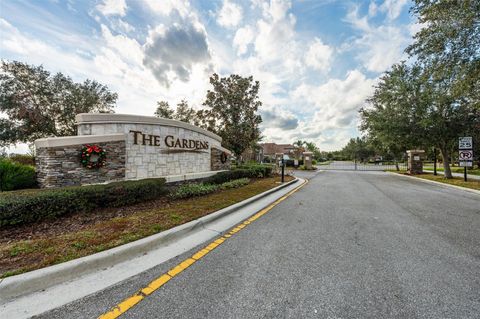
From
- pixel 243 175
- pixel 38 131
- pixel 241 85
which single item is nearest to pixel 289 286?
pixel 243 175

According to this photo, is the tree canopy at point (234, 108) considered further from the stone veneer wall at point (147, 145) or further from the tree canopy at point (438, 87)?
the tree canopy at point (438, 87)

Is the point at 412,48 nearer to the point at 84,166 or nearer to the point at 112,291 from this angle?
the point at 112,291

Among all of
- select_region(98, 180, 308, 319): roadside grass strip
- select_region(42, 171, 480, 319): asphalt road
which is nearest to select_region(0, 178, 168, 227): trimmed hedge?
select_region(42, 171, 480, 319): asphalt road

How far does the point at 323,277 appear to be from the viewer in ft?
8.04

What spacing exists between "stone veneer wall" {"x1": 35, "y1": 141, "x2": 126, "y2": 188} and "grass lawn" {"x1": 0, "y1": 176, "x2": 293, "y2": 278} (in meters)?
2.19

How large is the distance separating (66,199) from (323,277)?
524 centimetres

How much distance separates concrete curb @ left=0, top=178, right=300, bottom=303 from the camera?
2106 mm

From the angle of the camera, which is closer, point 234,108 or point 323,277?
point 323,277

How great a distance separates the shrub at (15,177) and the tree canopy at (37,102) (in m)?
12.8

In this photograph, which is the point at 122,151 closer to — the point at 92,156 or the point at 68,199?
the point at 92,156

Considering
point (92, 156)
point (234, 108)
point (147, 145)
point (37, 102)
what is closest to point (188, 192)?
point (147, 145)

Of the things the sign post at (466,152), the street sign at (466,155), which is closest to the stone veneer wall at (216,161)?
the sign post at (466,152)

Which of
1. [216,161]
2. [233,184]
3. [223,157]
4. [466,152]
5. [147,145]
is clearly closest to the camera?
[147,145]

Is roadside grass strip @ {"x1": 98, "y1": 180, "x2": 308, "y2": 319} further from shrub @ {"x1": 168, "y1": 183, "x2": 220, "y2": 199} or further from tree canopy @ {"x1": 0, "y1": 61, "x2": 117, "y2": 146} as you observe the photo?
tree canopy @ {"x1": 0, "y1": 61, "x2": 117, "y2": 146}
